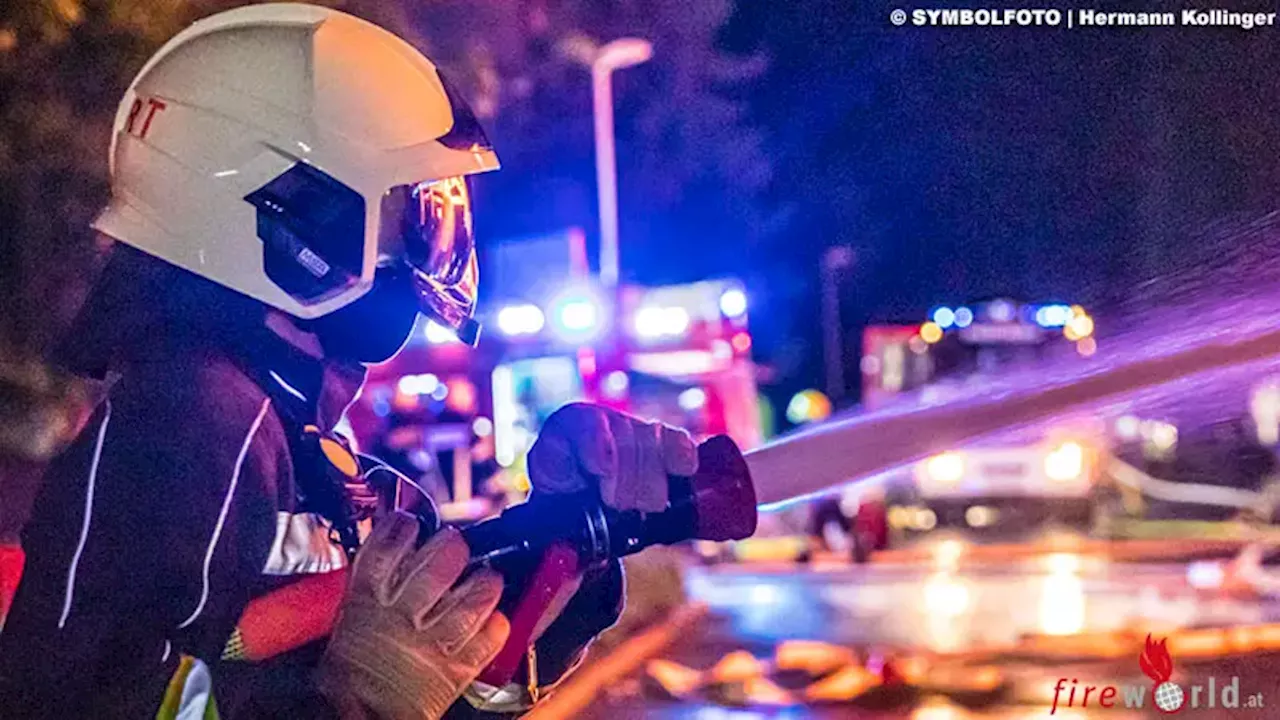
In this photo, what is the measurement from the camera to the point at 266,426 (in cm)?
147

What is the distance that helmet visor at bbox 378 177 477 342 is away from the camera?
1.60 m

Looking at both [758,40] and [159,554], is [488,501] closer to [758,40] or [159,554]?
[159,554]

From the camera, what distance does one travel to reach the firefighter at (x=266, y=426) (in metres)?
1.37

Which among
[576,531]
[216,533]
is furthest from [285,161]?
[576,531]

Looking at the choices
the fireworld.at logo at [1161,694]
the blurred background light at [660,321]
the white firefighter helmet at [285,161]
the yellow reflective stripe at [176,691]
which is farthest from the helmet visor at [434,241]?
the fireworld.at logo at [1161,694]

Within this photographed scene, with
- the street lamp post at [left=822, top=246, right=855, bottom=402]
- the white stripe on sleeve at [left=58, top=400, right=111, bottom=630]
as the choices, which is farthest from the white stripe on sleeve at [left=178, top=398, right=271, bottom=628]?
the street lamp post at [left=822, top=246, right=855, bottom=402]

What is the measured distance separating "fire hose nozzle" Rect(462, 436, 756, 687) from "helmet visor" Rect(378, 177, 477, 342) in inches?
10.7

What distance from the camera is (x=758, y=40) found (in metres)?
2.14

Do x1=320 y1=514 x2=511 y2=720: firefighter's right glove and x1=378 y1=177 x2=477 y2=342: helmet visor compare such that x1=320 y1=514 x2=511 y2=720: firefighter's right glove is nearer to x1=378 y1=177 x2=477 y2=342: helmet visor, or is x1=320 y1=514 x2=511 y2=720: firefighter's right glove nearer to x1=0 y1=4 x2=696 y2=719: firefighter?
x1=0 y1=4 x2=696 y2=719: firefighter

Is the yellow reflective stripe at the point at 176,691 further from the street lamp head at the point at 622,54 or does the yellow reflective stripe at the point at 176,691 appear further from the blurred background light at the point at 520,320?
the street lamp head at the point at 622,54

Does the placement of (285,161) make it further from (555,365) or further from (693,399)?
(693,399)

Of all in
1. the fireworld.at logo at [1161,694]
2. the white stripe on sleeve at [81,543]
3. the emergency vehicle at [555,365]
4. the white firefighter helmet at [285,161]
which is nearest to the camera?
the white stripe on sleeve at [81,543]

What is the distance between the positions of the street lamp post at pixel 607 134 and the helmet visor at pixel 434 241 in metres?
0.36

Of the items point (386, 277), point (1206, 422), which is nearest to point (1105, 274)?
point (1206, 422)
